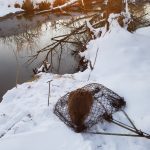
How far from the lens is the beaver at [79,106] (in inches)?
179

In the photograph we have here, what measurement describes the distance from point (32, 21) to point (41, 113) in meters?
10.4

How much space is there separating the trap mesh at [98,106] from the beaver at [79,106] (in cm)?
6

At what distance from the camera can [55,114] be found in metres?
5.08

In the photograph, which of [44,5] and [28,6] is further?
[28,6]

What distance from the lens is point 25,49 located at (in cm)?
1070

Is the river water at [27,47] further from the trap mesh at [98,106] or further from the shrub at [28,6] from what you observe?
the trap mesh at [98,106]

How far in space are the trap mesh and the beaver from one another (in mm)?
58

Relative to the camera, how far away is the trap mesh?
4647 mm

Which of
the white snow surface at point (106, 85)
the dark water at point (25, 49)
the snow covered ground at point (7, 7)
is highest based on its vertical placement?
the snow covered ground at point (7, 7)

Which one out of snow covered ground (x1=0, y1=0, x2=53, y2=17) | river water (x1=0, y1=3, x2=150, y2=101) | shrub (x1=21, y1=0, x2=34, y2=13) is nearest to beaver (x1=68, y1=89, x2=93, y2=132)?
river water (x1=0, y1=3, x2=150, y2=101)

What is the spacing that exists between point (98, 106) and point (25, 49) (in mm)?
6273

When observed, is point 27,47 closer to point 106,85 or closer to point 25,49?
point 25,49

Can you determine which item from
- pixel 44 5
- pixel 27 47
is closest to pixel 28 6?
pixel 44 5

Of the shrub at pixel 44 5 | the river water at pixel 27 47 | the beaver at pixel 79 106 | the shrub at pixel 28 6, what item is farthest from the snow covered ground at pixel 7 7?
the beaver at pixel 79 106
